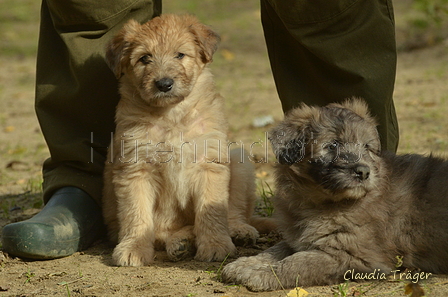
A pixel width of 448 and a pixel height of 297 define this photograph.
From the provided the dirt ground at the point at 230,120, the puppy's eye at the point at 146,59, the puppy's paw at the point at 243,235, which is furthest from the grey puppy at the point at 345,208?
the puppy's eye at the point at 146,59

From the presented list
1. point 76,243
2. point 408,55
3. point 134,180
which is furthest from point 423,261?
point 408,55

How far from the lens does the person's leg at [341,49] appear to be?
380 centimetres

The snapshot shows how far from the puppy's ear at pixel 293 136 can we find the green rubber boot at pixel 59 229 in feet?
5.15

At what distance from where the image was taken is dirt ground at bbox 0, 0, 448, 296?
323 cm

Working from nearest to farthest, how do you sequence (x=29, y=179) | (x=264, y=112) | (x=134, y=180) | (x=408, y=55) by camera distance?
(x=134, y=180), (x=29, y=179), (x=264, y=112), (x=408, y=55)

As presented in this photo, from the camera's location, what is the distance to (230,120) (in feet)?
25.6

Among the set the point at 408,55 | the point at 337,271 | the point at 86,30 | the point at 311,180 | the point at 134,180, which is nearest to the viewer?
the point at 337,271

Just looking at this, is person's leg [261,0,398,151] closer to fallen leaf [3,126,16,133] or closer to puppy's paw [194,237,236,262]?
puppy's paw [194,237,236,262]

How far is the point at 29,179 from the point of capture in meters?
5.85

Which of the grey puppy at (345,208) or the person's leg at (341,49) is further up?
the person's leg at (341,49)

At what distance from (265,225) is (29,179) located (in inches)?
109

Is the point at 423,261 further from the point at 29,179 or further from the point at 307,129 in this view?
the point at 29,179

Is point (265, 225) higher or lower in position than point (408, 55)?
lower

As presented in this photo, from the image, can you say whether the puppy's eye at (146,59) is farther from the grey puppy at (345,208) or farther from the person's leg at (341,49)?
the grey puppy at (345,208)
